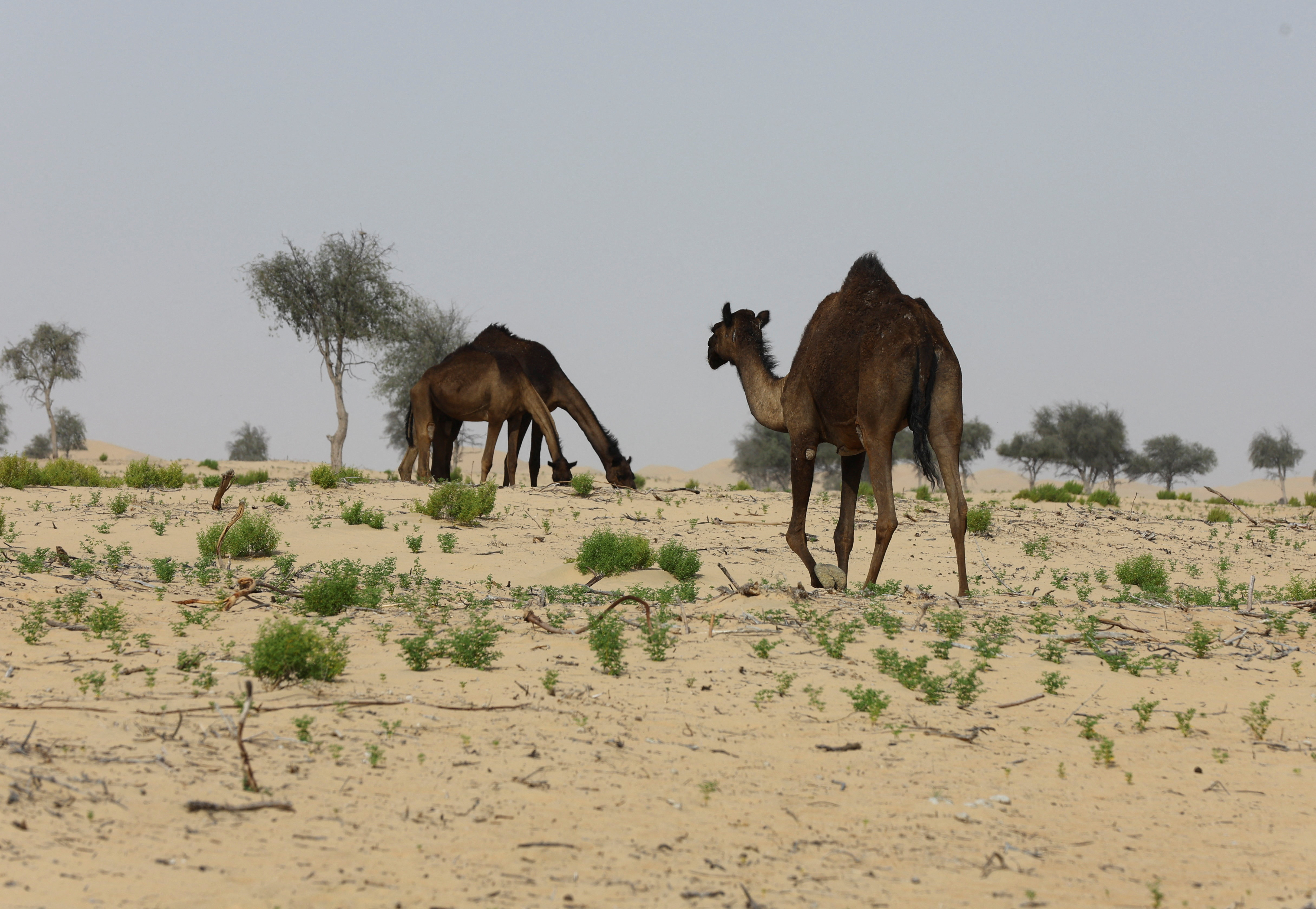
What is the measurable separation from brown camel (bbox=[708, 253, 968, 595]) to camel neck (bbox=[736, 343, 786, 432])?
124 millimetres

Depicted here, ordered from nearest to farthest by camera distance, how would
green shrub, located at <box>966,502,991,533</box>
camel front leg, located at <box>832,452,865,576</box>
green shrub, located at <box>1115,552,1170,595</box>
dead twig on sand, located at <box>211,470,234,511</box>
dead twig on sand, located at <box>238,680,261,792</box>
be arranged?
dead twig on sand, located at <box>238,680,261,792</box> → camel front leg, located at <box>832,452,865,576</box> → green shrub, located at <box>1115,552,1170,595</box> → dead twig on sand, located at <box>211,470,234,511</box> → green shrub, located at <box>966,502,991,533</box>

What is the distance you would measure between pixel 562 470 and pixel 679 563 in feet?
29.0

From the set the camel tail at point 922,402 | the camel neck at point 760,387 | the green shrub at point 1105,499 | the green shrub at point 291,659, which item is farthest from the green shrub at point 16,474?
the green shrub at point 1105,499

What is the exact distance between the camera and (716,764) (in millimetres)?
5039

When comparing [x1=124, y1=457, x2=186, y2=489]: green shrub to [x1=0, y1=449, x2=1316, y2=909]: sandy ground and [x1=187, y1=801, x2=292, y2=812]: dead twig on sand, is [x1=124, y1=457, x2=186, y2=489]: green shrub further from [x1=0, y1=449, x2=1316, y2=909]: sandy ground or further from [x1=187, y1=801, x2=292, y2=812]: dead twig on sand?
[x1=187, y1=801, x2=292, y2=812]: dead twig on sand

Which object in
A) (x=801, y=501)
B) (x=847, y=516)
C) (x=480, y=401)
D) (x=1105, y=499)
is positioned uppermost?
(x=480, y=401)

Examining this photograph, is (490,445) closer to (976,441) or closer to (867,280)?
(867,280)

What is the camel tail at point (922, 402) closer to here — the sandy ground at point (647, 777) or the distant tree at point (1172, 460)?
the sandy ground at point (647, 777)

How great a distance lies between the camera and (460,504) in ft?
47.1

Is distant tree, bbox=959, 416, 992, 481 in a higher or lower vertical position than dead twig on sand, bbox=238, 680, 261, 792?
higher

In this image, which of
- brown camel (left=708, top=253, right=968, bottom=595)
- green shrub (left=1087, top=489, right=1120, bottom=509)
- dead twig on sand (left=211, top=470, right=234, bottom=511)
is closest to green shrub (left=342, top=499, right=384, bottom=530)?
dead twig on sand (left=211, top=470, right=234, bottom=511)

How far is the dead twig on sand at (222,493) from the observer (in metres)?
13.1

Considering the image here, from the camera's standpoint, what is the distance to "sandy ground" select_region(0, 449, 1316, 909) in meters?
3.74

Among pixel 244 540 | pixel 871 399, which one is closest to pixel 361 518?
pixel 244 540
